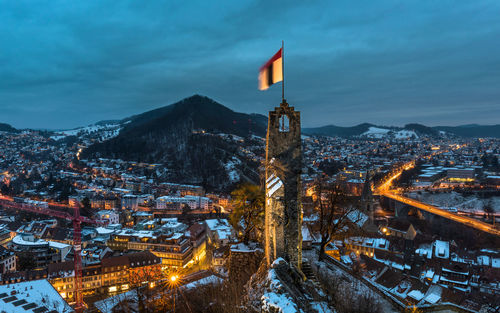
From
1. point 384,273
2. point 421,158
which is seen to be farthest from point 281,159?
point 421,158

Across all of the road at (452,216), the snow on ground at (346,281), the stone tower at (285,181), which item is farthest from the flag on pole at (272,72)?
the road at (452,216)

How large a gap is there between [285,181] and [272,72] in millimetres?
3128

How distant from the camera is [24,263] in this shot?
1252 inches

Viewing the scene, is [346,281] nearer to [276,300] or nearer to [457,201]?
[276,300]

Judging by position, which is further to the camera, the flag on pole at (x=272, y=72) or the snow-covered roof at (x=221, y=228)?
the snow-covered roof at (x=221, y=228)

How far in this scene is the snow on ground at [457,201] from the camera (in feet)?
172

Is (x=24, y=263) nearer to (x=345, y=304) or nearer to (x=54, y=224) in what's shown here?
(x=54, y=224)

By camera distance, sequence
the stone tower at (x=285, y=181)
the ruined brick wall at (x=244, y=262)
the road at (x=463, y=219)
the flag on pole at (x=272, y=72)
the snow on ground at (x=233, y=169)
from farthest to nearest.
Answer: the snow on ground at (x=233, y=169) < the road at (x=463, y=219) < the ruined brick wall at (x=244, y=262) < the flag on pole at (x=272, y=72) < the stone tower at (x=285, y=181)

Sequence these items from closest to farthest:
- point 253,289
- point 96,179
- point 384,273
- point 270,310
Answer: point 270,310, point 253,289, point 384,273, point 96,179

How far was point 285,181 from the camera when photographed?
763 centimetres

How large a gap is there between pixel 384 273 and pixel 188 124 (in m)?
130

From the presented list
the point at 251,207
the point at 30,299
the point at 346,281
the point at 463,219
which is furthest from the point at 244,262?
the point at 463,219

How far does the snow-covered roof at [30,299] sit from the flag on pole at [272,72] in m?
21.0

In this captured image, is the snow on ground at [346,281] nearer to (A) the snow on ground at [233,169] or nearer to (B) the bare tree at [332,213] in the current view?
(B) the bare tree at [332,213]
